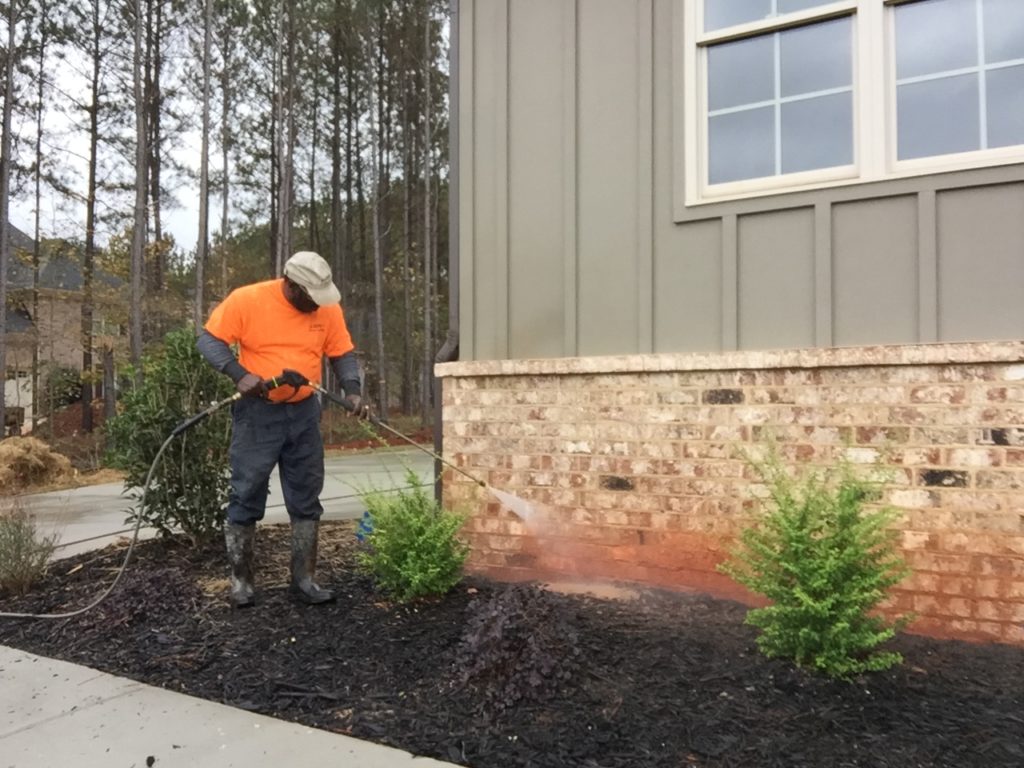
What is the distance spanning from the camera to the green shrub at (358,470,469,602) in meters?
4.13

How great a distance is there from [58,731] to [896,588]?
11.6 ft

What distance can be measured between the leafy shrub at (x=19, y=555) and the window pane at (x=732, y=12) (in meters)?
4.99

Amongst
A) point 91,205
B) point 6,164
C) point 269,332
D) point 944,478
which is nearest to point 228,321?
point 269,332

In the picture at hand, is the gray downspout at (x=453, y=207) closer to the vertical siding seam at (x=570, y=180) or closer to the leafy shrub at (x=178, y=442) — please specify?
the vertical siding seam at (x=570, y=180)

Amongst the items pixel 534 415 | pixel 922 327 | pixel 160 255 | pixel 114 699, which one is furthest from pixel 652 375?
pixel 160 255

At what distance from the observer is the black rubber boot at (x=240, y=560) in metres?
4.38

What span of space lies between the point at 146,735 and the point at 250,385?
1722 mm

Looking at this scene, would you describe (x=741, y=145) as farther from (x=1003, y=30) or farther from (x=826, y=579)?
(x=826, y=579)

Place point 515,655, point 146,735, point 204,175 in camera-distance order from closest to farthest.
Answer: point 146,735 < point 515,655 < point 204,175

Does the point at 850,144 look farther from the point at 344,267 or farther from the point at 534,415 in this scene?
the point at 344,267

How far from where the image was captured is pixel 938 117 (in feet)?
12.1

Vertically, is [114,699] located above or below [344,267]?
below

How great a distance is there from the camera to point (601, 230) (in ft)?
14.6

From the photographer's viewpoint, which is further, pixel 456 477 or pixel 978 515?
pixel 456 477
